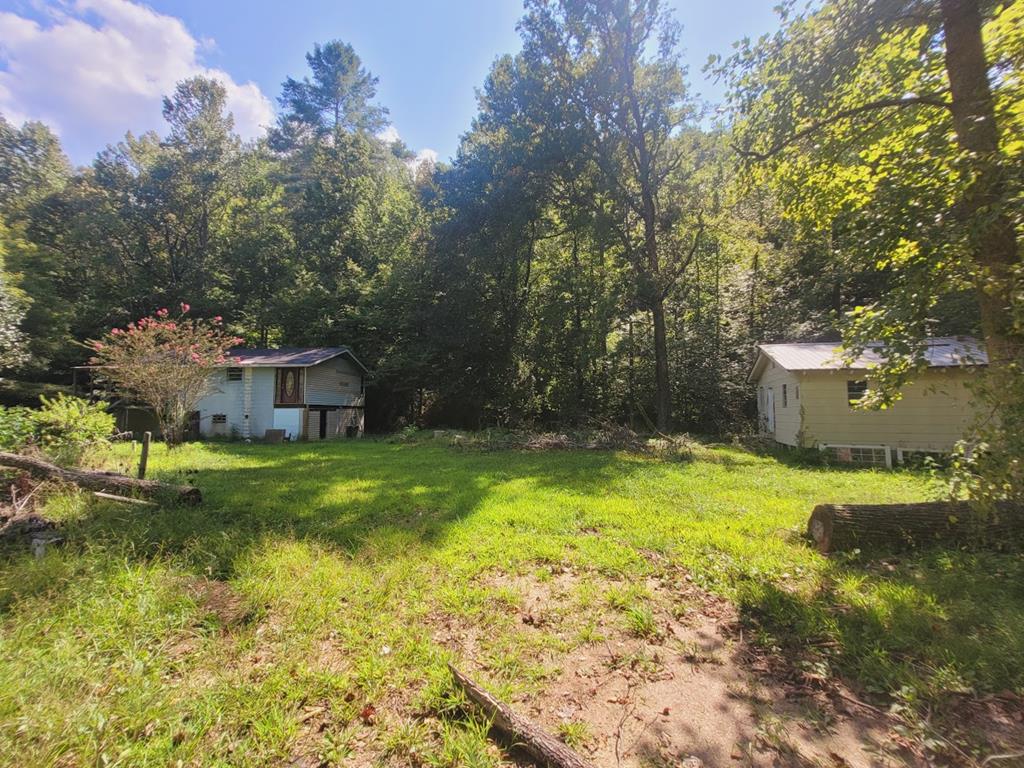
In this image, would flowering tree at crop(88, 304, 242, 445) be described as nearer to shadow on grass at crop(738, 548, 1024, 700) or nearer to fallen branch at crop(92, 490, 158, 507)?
fallen branch at crop(92, 490, 158, 507)

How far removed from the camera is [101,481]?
5.69m

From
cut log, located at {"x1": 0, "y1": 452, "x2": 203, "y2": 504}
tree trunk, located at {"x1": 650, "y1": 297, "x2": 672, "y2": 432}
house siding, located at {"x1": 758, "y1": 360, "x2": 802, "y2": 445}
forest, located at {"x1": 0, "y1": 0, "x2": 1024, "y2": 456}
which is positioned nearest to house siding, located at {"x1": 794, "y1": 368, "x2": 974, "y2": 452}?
house siding, located at {"x1": 758, "y1": 360, "x2": 802, "y2": 445}

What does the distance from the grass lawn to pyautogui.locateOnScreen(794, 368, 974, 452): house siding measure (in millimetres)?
7433

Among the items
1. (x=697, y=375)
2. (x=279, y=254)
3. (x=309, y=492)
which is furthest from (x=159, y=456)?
(x=697, y=375)

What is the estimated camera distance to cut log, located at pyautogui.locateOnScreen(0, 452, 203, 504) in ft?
18.0

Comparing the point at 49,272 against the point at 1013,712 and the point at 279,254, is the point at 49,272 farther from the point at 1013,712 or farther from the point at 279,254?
the point at 1013,712

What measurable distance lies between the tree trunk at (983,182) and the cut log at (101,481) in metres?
8.80

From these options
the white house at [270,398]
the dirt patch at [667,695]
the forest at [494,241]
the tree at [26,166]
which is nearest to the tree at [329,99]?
the forest at [494,241]

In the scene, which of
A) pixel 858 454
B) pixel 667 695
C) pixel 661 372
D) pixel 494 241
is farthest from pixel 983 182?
pixel 494 241

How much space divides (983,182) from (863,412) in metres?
10.4

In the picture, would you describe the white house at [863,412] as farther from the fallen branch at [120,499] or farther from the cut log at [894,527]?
the fallen branch at [120,499]

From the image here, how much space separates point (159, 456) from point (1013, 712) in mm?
15069

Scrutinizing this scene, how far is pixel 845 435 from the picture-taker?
463 inches

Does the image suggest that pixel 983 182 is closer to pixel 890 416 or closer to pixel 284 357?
pixel 890 416
